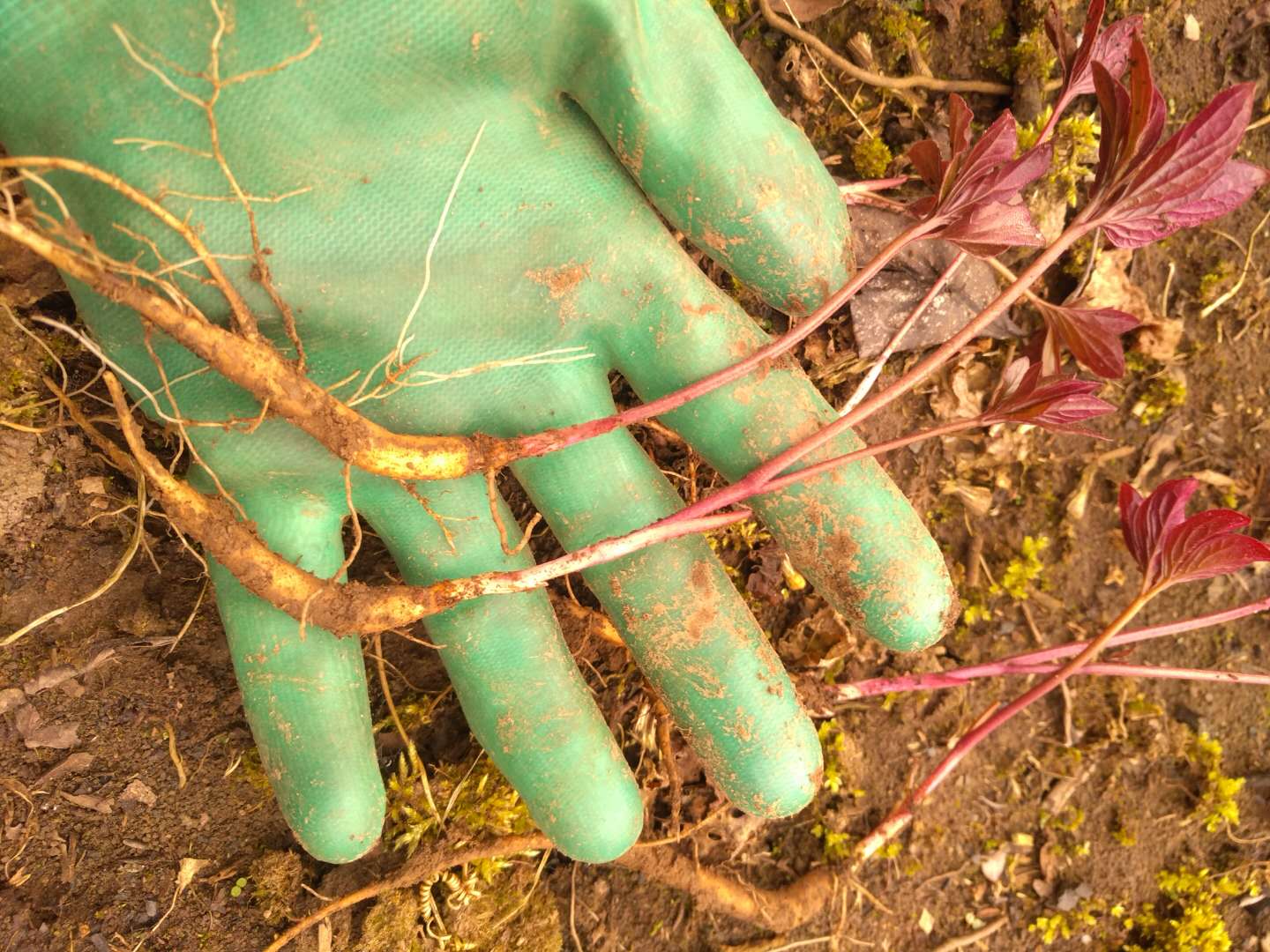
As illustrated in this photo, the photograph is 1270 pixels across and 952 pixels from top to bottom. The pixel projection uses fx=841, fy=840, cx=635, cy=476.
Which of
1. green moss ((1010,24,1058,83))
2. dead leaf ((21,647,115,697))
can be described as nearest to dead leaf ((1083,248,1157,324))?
green moss ((1010,24,1058,83))

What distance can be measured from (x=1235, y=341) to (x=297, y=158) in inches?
99.1

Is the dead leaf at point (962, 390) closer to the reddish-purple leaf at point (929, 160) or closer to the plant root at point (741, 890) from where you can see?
the reddish-purple leaf at point (929, 160)

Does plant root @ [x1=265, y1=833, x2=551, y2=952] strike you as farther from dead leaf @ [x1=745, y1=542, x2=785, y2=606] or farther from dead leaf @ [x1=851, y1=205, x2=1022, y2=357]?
dead leaf @ [x1=851, y1=205, x2=1022, y2=357]

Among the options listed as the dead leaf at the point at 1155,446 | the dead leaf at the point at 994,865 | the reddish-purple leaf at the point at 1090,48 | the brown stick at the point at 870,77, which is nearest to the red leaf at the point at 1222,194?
the reddish-purple leaf at the point at 1090,48

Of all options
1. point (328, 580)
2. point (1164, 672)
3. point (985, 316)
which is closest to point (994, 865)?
point (1164, 672)

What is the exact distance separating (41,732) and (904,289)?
2.18 m

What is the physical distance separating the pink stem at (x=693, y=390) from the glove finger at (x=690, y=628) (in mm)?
83

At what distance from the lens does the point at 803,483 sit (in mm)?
1650

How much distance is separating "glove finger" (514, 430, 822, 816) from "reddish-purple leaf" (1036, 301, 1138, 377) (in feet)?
3.10

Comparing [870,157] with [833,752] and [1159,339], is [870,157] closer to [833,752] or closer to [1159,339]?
[1159,339]

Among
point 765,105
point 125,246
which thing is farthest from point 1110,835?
A: point 125,246

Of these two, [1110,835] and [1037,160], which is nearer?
[1037,160]

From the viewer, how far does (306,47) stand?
1450mm

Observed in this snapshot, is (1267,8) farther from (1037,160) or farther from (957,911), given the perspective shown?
(957,911)
